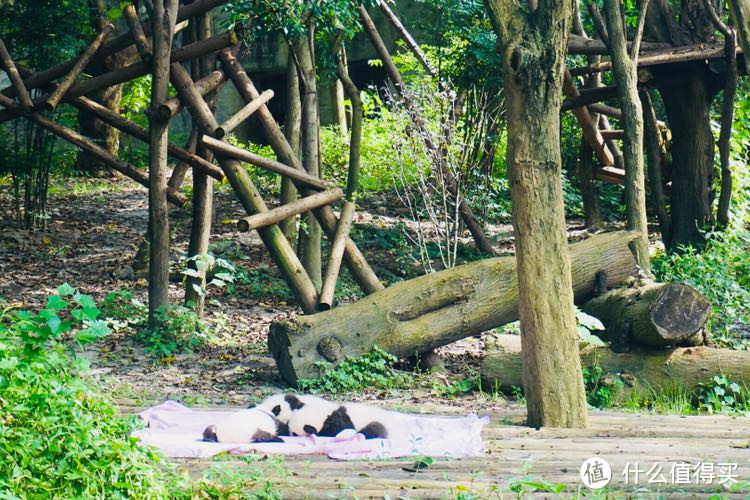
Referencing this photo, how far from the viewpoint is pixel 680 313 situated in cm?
766

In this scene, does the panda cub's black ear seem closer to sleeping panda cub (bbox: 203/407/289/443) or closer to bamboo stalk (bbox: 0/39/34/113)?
sleeping panda cub (bbox: 203/407/289/443)

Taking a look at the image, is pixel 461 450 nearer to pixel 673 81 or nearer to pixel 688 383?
pixel 688 383

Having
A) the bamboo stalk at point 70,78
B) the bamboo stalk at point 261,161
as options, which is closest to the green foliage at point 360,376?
the bamboo stalk at point 261,161

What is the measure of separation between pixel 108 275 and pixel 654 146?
6.65 metres

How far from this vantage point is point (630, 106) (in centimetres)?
1018

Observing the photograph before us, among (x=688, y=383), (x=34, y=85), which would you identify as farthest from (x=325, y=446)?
(x=34, y=85)

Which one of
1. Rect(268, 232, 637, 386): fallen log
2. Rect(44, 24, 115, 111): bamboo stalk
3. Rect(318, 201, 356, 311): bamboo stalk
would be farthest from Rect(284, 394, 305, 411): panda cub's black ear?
Rect(44, 24, 115, 111): bamboo stalk

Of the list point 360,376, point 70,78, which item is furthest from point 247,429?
point 70,78

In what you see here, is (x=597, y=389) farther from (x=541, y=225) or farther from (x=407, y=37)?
(x=407, y=37)

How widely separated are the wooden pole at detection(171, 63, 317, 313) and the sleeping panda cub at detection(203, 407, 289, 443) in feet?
10.2

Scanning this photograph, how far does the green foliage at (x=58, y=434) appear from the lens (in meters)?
3.96

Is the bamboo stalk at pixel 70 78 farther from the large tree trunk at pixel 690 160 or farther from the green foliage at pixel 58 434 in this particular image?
the large tree trunk at pixel 690 160

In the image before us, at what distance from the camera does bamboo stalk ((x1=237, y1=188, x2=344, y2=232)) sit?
876 cm

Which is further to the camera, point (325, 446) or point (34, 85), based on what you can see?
point (34, 85)
